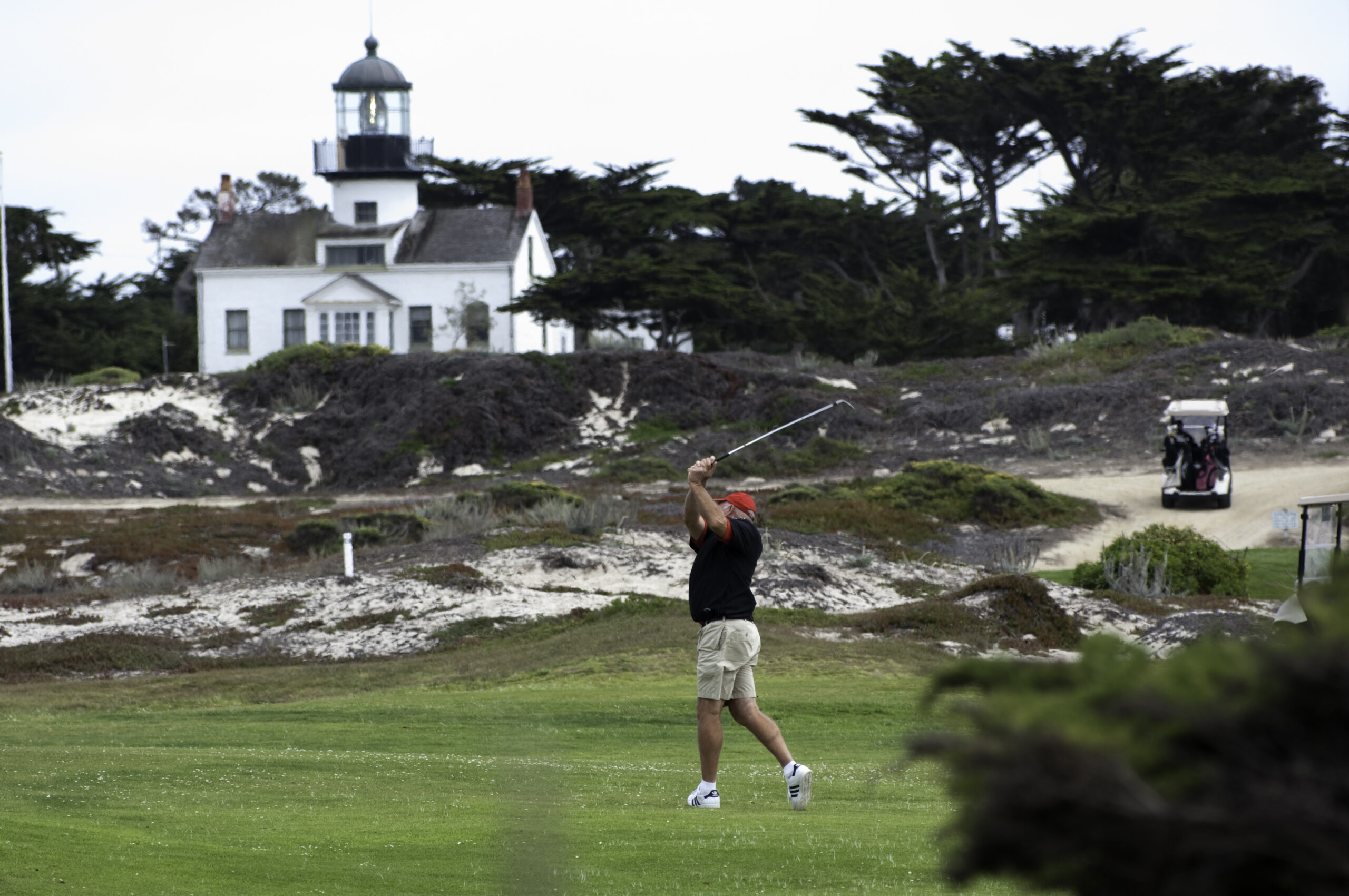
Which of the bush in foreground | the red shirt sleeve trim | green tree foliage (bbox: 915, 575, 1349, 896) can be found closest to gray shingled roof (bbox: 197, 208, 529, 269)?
the bush in foreground

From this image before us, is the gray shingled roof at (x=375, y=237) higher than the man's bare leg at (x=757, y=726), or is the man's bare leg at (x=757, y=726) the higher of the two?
the gray shingled roof at (x=375, y=237)

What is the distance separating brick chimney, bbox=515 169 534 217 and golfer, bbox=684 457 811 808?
5288 cm

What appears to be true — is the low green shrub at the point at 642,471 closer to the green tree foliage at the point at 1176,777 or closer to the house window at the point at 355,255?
the house window at the point at 355,255

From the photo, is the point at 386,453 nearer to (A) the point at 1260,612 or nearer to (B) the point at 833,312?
(B) the point at 833,312

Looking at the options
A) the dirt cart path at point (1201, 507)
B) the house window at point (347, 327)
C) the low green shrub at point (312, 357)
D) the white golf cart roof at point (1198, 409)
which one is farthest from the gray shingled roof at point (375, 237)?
the white golf cart roof at point (1198, 409)

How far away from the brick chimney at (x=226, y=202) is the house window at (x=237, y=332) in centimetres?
571

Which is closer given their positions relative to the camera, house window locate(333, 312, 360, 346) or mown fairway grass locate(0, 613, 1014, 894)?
mown fairway grass locate(0, 613, 1014, 894)

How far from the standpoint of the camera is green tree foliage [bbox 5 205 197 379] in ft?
206

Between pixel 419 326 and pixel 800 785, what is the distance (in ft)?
168

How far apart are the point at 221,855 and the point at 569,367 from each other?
41.3 metres

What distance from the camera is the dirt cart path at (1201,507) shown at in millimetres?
27969

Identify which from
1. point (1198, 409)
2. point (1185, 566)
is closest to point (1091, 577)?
point (1185, 566)

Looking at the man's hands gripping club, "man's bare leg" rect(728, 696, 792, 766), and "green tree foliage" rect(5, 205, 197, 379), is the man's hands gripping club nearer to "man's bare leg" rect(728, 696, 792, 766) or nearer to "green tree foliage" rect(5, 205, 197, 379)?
"man's bare leg" rect(728, 696, 792, 766)

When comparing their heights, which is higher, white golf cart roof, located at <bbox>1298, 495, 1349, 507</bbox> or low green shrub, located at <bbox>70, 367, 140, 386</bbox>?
low green shrub, located at <bbox>70, 367, 140, 386</bbox>
